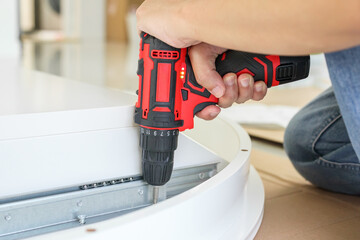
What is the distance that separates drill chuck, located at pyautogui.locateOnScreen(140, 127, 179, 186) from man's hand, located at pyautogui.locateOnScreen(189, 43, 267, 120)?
101 millimetres

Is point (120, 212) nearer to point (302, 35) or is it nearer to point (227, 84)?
point (227, 84)

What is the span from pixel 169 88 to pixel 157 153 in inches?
5.1

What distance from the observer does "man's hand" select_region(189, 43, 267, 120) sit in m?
0.89

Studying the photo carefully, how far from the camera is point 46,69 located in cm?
346

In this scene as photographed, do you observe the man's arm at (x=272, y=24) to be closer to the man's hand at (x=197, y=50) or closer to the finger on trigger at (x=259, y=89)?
the man's hand at (x=197, y=50)

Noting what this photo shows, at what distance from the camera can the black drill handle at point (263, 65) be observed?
36.4 inches

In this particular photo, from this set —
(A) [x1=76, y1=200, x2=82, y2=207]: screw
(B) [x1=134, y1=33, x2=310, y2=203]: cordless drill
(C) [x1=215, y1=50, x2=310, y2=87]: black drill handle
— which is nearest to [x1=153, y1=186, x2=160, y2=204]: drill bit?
(B) [x1=134, y1=33, x2=310, y2=203]: cordless drill

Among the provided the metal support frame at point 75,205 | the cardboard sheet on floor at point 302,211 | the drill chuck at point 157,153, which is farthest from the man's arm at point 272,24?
the cardboard sheet on floor at point 302,211

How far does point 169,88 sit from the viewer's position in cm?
87

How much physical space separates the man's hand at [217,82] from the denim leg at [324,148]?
12.6 inches

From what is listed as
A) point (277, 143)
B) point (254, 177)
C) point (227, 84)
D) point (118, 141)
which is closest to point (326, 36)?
point (227, 84)

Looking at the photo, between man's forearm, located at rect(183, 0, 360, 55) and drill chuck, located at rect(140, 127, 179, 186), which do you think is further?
drill chuck, located at rect(140, 127, 179, 186)

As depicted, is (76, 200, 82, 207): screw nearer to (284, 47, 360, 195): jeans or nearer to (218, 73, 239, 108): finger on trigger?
(218, 73, 239, 108): finger on trigger

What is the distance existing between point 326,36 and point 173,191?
58 centimetres
